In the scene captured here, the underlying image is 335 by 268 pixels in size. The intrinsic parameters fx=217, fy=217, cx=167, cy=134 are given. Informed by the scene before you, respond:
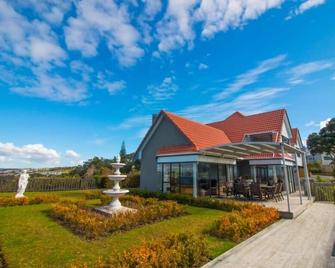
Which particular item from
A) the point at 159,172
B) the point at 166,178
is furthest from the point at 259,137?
the point at 159,172

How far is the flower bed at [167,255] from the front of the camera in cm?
451

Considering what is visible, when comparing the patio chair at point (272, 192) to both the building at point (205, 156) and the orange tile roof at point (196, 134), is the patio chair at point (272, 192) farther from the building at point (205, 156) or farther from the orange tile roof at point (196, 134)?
the orange tile roof at point (196, 134)

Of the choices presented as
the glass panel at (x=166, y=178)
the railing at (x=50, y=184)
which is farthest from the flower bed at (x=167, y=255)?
the railing at (x=50, y=184)

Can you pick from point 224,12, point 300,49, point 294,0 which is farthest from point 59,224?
point 300,49

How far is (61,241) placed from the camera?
698 centimetres

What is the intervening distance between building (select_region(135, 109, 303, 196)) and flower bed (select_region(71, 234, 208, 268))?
9108 mm

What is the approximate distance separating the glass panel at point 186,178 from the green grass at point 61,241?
6.35m

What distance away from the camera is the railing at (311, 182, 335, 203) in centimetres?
1547

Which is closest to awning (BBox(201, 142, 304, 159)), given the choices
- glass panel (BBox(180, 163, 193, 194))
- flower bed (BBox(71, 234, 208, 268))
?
glass panel (BBox(180, 163, 193, 194))

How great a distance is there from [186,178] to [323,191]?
9.96 m

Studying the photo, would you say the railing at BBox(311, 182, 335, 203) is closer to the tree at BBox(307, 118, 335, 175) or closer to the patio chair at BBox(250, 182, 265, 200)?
the patio chair at BBox(250, 182, 265, 200)

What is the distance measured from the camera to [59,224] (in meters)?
9.14

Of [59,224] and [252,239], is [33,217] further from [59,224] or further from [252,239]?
[252,239]

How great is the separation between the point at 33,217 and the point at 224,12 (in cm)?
1338
